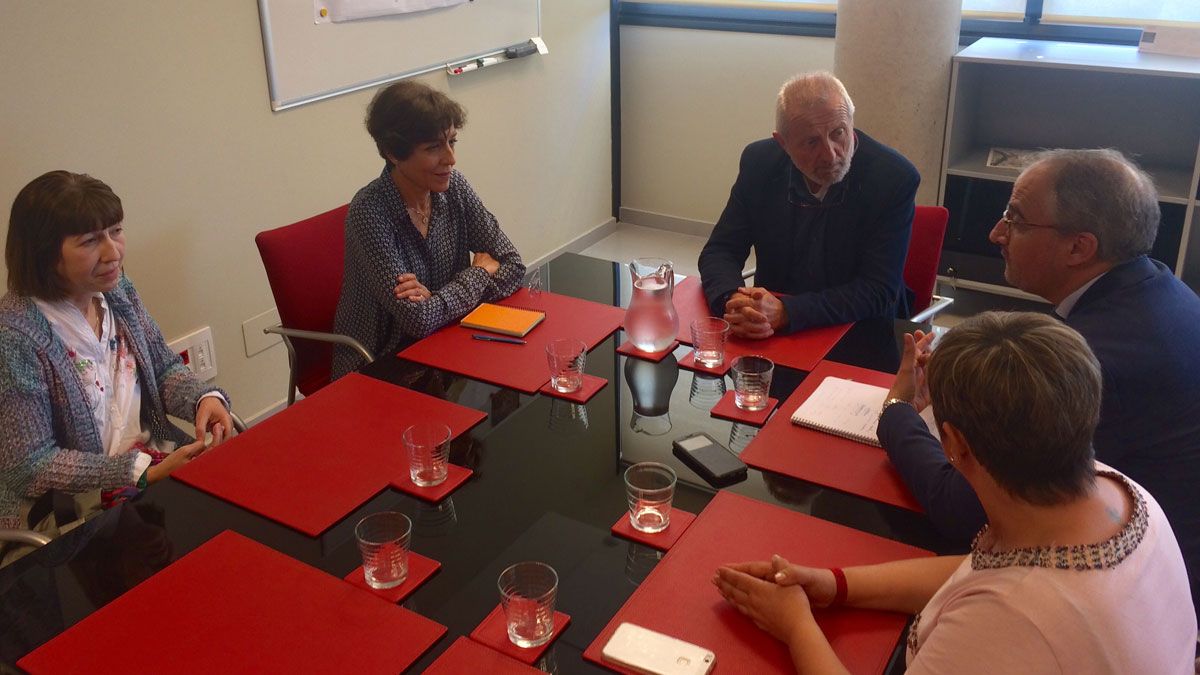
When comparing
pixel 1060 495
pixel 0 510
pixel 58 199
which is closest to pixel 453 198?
pixel 58 199

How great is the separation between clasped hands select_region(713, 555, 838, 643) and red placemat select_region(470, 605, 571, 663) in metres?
0.23

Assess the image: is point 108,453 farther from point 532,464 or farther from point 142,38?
point 142,38

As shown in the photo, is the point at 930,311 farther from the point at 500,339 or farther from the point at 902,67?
the point at 902,67

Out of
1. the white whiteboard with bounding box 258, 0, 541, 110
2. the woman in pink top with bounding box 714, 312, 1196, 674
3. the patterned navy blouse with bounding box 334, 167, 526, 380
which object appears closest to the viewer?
the woman in pink top with bounding box 714, 312, 1196, 674

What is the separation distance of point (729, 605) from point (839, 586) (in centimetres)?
15

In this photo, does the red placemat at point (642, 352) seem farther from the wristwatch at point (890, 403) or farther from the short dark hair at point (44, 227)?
the short dark hair at point (44, 227)

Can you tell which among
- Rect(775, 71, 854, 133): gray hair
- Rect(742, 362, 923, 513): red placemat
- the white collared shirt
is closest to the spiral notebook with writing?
Rect(742, 362, 923, 513): red placemat

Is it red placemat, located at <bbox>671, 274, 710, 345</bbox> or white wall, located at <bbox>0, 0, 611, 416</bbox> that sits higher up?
white wall, located at <bbox>0, 0, 611, 416</bbox>

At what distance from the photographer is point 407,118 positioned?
2385 mm

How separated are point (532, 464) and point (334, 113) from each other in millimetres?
2098

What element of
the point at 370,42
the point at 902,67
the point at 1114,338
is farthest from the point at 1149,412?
the point at 370,42

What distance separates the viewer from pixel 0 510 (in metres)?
1.86

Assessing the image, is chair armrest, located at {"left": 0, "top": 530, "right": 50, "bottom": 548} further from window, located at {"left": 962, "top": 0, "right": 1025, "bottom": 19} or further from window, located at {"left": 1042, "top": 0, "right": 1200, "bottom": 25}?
window, located at {"left": 1042, "top": 0, "right": 1200, "bottom": 25}

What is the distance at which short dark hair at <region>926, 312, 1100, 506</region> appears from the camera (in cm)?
112
